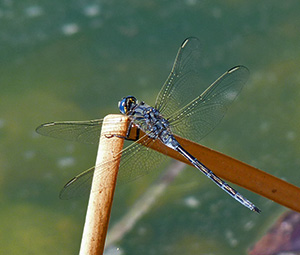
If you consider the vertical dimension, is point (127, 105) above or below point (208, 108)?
above

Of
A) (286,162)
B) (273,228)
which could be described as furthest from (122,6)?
(273,228)

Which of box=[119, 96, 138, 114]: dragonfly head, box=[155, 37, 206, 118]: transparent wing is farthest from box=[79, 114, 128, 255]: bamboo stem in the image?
box=[155, 37, 206, 118]: transparent wing

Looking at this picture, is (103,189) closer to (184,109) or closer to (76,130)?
(76,130)

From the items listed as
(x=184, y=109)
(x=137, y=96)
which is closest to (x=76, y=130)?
(x=184, y=109)

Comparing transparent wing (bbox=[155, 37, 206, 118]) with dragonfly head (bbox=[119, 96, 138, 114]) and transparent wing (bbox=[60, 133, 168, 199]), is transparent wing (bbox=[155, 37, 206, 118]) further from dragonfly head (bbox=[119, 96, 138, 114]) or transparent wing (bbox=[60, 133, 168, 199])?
transparent wing (bbox=[60, 133, 168, 199])

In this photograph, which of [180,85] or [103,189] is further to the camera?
[180,85]

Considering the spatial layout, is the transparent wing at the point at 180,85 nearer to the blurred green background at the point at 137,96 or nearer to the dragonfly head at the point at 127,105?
the dragonfly head at the point at 127,105
